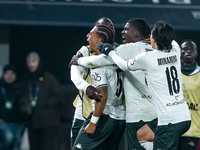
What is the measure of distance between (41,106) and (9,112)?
Answer: 507mm

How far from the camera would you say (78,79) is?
451 centimetres

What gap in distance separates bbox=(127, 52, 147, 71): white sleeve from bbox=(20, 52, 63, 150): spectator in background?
3247mm

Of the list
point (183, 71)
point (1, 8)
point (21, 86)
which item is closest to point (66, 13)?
point (1, 8)

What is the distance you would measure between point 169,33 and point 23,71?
548cm

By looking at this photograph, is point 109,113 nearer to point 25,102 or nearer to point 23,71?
point 25,102

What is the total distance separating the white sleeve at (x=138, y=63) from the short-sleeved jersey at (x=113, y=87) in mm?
290

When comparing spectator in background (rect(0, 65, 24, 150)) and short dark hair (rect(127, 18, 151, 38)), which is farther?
spectator in background (rect(0, 65, 24, 150))

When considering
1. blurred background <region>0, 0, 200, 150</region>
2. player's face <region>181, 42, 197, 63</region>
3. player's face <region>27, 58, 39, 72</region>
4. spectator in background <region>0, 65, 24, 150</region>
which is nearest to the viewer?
player's face <region>181, 42, 197, 63</region>

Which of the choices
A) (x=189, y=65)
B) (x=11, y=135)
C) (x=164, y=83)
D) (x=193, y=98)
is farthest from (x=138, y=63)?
(x=11, y=135)

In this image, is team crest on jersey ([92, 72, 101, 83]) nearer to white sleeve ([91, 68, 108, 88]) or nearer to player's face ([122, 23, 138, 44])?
white sleeve ([91, 68, 108, 88])

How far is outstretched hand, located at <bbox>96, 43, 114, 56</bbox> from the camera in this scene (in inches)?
172

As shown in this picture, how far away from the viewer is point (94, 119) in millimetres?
4379

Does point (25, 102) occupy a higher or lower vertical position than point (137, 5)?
lower

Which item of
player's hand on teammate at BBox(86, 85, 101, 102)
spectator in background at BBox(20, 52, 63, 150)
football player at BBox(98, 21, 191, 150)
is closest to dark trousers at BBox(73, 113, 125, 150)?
player's hand on teammate at BBox(86, 85, 101, 102)
